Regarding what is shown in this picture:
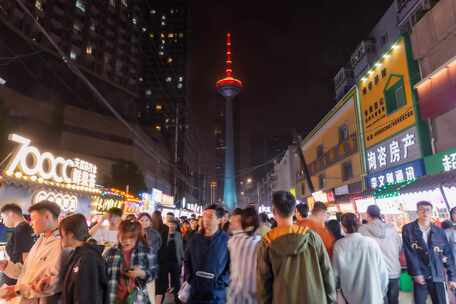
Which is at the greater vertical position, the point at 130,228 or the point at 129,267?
the point at 130,228

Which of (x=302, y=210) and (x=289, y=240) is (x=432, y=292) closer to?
(x=302, y=210)

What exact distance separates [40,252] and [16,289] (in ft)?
1.53

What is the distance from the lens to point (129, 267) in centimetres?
376

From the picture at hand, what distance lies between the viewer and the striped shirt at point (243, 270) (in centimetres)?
338

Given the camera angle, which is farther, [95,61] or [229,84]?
[229,84]

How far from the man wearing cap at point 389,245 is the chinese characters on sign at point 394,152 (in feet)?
29.7

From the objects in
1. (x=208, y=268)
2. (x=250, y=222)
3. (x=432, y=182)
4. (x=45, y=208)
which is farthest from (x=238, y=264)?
(x=432, y=182)

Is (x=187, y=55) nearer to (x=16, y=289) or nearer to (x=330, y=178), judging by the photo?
(x=330, y=178)

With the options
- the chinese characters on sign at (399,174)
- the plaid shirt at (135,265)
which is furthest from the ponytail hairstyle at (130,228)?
the chinese characters on sign at (399,174)

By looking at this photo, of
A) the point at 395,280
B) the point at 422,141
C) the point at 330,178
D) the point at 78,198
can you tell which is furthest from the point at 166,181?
the point at 395,280

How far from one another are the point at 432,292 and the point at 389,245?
Answer: 907mm

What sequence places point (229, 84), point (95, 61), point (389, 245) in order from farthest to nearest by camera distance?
point (229, 84) < point (95, 61) < point (389, 245)

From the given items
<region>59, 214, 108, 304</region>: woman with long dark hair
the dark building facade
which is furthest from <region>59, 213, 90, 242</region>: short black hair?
the dark building facade

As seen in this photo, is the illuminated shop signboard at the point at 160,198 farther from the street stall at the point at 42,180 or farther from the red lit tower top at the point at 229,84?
the red lit tower top at the point at 229,84
